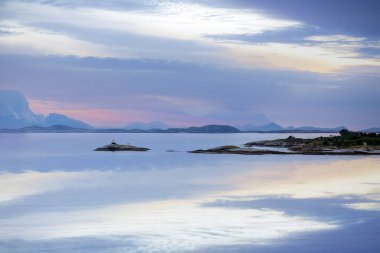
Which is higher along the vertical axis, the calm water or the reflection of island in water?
the reflection of island in water

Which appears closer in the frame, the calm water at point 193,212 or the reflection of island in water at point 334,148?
the calm water at point 193,212

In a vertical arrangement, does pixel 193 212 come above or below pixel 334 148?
below

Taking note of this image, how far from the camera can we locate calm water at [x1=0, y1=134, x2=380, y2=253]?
26438mm

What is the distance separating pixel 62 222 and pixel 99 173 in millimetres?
35494

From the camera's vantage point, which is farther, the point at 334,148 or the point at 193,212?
the point at 334,148

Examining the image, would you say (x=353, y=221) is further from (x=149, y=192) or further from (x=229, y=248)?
(x=149, y=192)

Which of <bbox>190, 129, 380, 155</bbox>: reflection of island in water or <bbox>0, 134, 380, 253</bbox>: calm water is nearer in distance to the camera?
<bbox>0, 134, 380, 253</bbox>: calm water

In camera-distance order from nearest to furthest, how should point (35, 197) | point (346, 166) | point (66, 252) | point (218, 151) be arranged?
point (66, 252)
point (35, 197)
point (346, 166)
point (218, 151)

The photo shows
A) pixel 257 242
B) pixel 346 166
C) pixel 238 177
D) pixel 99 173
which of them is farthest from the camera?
pixel 346 166

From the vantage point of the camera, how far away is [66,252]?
24.6 m

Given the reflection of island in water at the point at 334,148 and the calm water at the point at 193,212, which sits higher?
the reflection of island in water at the point at 334,148

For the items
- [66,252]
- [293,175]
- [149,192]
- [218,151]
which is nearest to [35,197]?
[149,192]

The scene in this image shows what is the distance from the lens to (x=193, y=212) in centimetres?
3575

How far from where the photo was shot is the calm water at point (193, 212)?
2644cm
